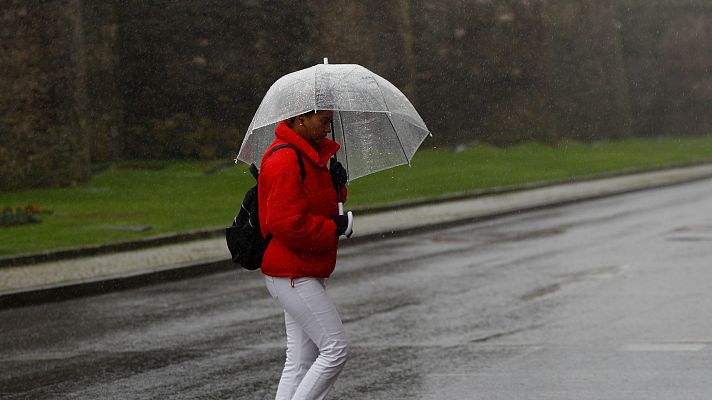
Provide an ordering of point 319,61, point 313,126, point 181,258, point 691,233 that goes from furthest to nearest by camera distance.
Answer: point 319,61, point 691,233, point 181,258, point 313,126

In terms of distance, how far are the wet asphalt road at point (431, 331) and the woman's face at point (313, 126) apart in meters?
2.30

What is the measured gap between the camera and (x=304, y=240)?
5867 mm

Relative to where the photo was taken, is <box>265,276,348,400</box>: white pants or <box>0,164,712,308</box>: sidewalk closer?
<box>265,276,348,400</box>: white pants

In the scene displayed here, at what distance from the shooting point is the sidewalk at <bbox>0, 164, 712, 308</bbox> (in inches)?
541

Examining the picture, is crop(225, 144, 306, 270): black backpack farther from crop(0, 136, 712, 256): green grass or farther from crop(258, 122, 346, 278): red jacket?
crop(0, 136, 712, 256): green grass

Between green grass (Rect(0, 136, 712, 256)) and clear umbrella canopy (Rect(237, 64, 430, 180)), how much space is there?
11049 millimetres

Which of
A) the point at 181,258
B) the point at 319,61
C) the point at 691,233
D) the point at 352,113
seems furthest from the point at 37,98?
the point at 352,113

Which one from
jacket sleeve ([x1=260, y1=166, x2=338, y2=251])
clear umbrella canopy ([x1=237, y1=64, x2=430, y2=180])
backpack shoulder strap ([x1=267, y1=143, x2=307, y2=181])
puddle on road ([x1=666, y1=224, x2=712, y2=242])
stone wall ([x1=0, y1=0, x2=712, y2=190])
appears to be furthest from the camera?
stone wall ([x1=0, y1=0, x2=712, y2=190])

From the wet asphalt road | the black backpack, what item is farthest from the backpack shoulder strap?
the wet asphalt road

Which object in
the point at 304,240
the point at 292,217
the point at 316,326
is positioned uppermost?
the point at 292,217

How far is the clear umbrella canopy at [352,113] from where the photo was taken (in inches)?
240

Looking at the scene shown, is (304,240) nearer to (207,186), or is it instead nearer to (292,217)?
(292,217)

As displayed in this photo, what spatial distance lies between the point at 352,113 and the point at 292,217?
1023 mm

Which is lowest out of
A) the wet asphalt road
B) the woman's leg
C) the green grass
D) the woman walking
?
the green grass
